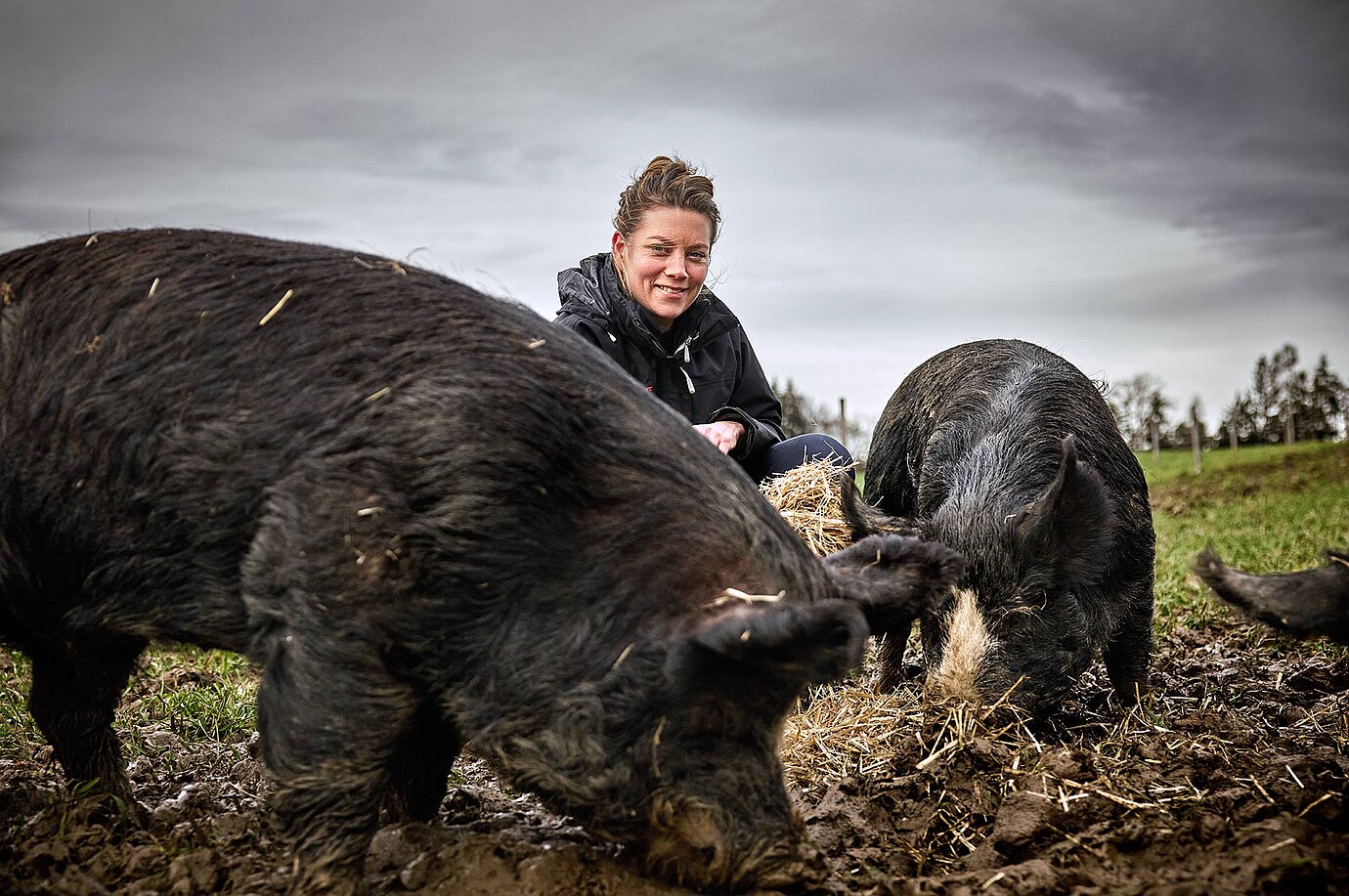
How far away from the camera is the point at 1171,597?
7.38 m

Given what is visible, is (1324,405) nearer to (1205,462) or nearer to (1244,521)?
(1205,462)

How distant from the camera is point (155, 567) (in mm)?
2760

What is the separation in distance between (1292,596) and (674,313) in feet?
11.6

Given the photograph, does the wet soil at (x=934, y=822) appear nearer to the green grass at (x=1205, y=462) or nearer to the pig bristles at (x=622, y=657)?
the pig bristles at (x=622, y=657)

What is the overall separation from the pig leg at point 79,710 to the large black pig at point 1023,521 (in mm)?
2697

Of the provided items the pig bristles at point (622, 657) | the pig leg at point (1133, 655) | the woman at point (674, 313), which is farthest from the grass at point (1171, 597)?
the woman at point (674, 313)

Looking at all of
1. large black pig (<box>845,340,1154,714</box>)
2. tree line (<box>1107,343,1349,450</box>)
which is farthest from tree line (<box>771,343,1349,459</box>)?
large black pig (<box>845,340,1154,714</box>)

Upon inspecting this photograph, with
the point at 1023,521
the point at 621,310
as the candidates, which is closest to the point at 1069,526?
the point at 1023,521

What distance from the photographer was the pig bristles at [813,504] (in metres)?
5.11

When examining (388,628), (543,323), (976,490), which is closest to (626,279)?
(976,490)

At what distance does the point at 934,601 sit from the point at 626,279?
321cm

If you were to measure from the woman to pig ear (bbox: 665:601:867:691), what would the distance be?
3012 mm

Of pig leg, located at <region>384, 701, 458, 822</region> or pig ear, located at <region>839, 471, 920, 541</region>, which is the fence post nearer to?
pig ear, located at <region>839, 471, 920, 541</region>

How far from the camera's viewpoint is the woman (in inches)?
218
